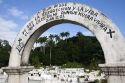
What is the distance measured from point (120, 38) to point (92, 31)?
29.9 inches

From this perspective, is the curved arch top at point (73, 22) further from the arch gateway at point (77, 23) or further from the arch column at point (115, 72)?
the arch column at point (115, 72)

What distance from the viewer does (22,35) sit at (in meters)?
7.61

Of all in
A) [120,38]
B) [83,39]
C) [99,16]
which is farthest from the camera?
[83,39]

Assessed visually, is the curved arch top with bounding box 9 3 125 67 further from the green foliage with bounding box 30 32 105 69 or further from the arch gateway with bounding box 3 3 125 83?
the green foliage with bounding box 30 32 105 69

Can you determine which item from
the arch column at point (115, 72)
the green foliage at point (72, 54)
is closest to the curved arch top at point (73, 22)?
the arch column at point (115, 72)

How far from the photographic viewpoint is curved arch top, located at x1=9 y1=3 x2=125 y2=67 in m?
6.02

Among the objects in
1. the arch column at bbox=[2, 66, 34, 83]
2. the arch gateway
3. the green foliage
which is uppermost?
the green foliage

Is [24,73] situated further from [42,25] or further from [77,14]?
[77,14]

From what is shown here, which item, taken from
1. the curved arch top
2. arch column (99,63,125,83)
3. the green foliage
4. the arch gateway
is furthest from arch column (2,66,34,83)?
the green foliage

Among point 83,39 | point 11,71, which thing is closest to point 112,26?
point 11,71

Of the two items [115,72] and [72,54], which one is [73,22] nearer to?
[115,72]

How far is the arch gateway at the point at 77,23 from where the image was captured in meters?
5.99

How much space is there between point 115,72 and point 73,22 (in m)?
1.77

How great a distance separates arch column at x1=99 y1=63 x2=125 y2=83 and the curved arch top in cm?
11
